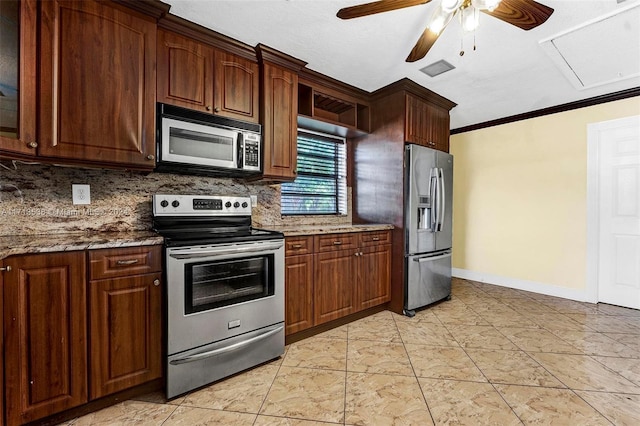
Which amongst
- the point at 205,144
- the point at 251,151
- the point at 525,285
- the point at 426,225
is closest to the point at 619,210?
the point at 525,285

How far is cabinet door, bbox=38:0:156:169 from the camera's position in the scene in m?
1.56

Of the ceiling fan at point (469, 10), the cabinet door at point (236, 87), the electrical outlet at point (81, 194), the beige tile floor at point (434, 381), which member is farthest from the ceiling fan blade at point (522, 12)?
the electrical outlet at point (81, 194)

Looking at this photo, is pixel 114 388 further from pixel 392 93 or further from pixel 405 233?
pixel 392 93

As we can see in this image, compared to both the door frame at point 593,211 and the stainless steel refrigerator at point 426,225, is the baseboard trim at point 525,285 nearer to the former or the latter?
the door frame at point 593,211

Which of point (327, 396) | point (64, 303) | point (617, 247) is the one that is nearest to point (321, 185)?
point (327, 396)

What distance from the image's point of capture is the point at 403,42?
2244 mm

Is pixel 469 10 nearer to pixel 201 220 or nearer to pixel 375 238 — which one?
pixel 375 238

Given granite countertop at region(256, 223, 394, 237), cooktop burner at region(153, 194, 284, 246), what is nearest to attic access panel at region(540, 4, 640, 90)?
granite countertop at region(256, 223, 394, 237)

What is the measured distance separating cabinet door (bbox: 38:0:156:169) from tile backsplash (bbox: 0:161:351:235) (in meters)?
0.39

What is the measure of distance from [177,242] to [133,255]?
0.23m

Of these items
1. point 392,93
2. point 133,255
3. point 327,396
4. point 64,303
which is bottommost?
point 327,396

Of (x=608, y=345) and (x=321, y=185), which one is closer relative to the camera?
(x=608, y=345)

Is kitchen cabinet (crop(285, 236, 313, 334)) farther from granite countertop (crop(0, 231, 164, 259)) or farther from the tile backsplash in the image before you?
granite countertop (crop(0, 231, 164, 259))

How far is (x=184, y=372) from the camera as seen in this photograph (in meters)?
1.73
